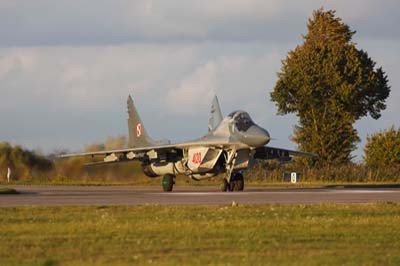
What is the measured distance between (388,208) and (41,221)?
851cm

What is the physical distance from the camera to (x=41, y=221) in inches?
766

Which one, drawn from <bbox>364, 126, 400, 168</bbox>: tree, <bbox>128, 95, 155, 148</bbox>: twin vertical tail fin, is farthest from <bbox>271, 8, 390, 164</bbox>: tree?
<bbox>128, 95, 155, 148</bbox>: twin vertical tail fin

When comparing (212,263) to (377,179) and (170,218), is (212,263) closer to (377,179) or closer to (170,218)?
(170,218)

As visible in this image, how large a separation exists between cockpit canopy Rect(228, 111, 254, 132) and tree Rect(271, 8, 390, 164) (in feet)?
101

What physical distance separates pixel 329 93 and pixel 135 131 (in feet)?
81.0

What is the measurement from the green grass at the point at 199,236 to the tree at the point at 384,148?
1641 inches

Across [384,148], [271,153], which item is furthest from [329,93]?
[271,153]

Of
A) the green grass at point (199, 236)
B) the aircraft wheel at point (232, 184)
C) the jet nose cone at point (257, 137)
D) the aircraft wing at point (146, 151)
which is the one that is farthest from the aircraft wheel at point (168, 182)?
the green grass at point (199, 236)

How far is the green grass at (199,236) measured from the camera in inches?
535

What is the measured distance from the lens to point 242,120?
120 feet

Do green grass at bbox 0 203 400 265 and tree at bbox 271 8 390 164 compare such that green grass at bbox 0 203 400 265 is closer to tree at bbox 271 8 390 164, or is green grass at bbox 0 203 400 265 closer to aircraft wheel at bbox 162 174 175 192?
aircraft wheel at bbox 162 174 175 192

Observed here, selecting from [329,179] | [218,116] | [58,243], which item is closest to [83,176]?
[218,116]

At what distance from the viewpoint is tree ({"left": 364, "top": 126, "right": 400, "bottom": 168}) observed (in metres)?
63.9

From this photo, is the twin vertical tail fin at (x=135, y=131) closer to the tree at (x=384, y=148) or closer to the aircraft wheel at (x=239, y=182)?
the aircraft wheel at (x=239, y=182)
